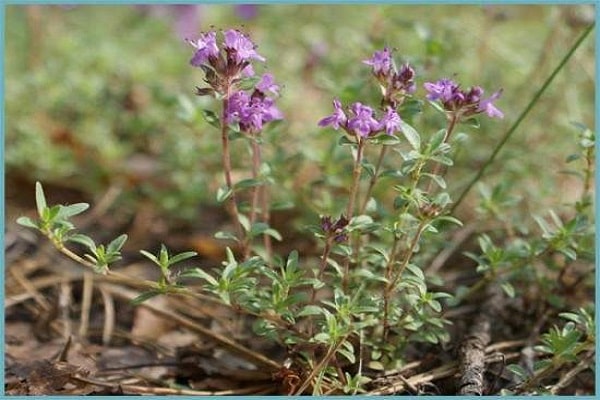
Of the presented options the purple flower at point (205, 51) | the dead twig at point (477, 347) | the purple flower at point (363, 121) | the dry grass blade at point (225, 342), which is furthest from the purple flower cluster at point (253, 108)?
the dead twig at point (477, 347)

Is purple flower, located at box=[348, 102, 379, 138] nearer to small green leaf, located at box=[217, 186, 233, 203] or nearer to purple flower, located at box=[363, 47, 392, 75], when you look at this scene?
purple flower, located at box=[363, 47, 392, 75]

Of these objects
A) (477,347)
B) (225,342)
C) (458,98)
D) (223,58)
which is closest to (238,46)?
(223,58)

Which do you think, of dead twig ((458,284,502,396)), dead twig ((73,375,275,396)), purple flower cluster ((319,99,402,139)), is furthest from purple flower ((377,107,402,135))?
dead twig ((73,375,275,396))

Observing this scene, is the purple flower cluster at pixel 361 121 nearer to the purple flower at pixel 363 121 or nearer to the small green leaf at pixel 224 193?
the purple flower at pixel 363 121

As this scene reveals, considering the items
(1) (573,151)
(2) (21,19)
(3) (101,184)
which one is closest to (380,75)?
(1) (573,151)

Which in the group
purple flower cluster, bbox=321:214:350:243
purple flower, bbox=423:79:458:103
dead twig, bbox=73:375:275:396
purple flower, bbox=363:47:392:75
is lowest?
dead twig, bbox=73:375:275:396

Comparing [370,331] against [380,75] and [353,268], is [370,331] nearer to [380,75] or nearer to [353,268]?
[353,268]

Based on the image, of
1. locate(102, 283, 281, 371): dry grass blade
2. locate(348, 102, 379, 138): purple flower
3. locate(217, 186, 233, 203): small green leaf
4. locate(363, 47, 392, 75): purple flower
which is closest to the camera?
locate(348, 102, 379, 138): purple flower
